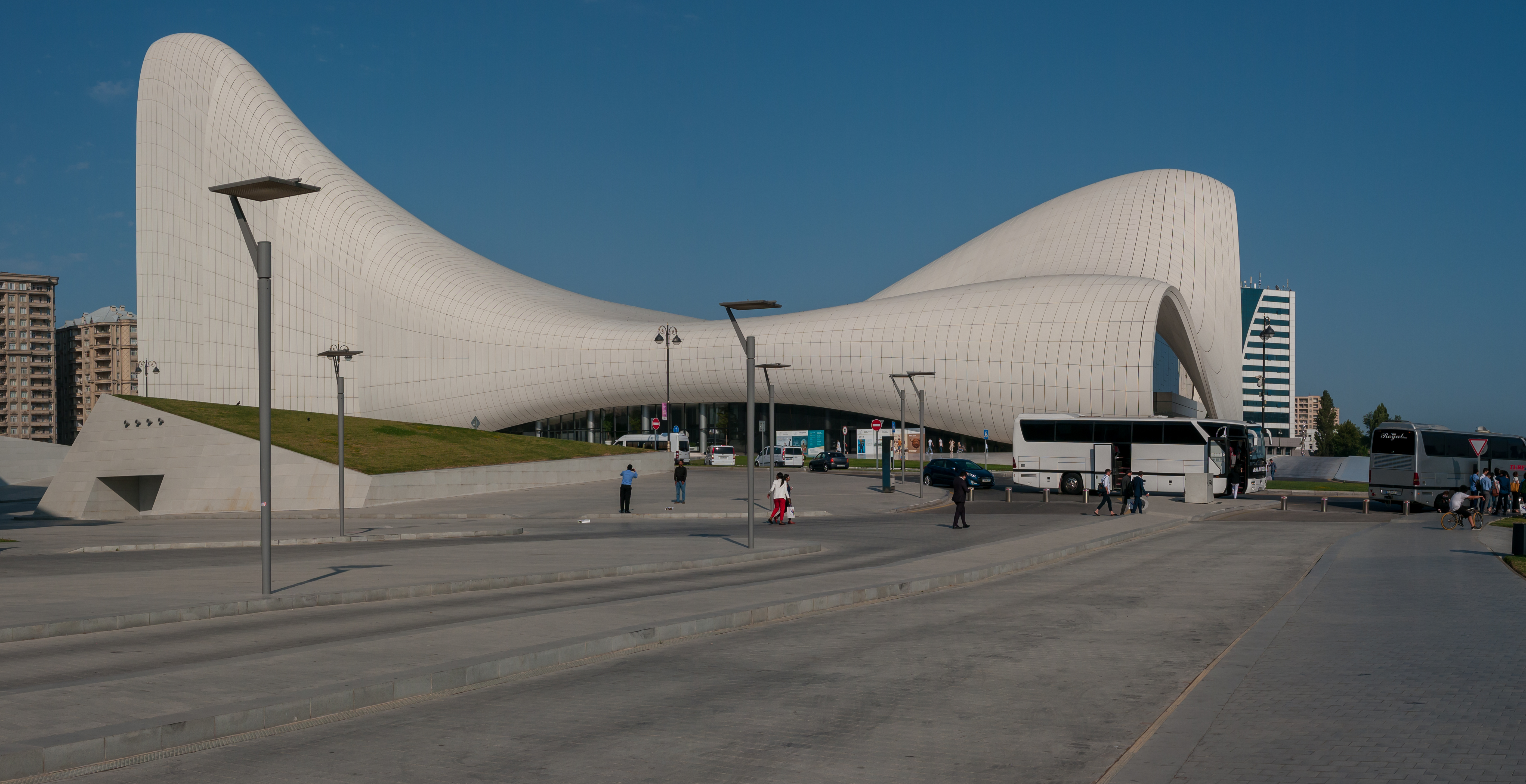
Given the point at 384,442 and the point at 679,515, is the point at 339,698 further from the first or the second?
the point at 384,442

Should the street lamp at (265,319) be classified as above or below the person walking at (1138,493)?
above

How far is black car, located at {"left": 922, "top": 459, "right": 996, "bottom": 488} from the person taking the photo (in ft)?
161

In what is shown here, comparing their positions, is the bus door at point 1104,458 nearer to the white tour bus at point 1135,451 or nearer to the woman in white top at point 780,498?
the white tour bus at point 1135,451

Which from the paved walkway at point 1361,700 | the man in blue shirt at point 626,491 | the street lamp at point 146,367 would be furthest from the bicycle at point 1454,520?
the street lamp at point 146,367

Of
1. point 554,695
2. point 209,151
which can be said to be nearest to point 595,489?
point 554,695

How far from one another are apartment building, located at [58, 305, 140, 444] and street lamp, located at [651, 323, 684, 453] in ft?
422

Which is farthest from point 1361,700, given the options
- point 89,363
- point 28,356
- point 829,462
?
point 89,363

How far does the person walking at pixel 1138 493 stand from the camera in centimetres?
3391

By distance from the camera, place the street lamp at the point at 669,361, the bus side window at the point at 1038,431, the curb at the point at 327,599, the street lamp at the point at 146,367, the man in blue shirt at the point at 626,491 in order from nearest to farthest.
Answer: the curb at the point at 327,599 → the man in blue shirt at the point at 626,491 → the bus side window at the point at 1038,431 → the street lamp at the point at 146,367 → the street lamp at the point at 669,361

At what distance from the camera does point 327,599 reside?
14.0m

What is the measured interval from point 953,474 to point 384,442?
25.1m

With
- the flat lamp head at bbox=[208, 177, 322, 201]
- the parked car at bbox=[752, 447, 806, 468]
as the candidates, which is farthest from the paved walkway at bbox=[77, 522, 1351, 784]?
the parked car at bbox=[752, 447, 806, 468]

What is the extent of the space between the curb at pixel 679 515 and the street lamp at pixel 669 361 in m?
28.6

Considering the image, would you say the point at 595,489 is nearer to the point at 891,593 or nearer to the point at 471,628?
the point at 891,593
